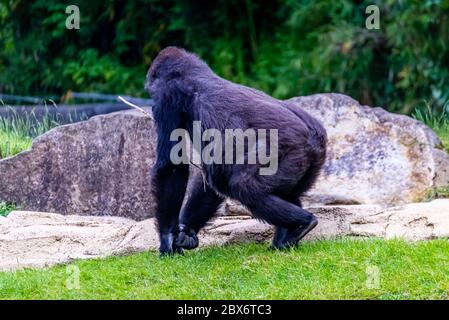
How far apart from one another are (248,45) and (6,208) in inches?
335

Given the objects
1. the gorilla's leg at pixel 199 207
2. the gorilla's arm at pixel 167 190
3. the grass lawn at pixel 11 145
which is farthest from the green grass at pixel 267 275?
the grass lawn at pixel 11 145

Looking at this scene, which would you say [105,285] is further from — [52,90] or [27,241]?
[52,90]

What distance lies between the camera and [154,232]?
7.61 m

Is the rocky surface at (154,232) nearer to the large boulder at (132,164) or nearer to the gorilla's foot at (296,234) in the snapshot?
the gorilla's foot at (296,234)

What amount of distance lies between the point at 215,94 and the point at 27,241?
1756mm

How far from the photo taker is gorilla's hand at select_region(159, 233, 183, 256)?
7.07m

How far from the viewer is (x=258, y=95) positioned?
714cm

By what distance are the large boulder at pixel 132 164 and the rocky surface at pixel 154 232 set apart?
890 mm

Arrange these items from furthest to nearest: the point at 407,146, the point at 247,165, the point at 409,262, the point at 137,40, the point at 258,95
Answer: the point at 137,40 < the point at 407,146 < the point at 258,95 < the point at 247,165 < the point at 409,262

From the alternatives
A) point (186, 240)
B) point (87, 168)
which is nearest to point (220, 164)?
point (186, 240)

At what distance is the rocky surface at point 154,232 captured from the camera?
7105 mm

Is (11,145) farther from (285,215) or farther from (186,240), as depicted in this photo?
(285,215)

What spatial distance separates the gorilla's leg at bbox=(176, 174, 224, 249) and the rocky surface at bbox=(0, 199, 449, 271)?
0.15 m
